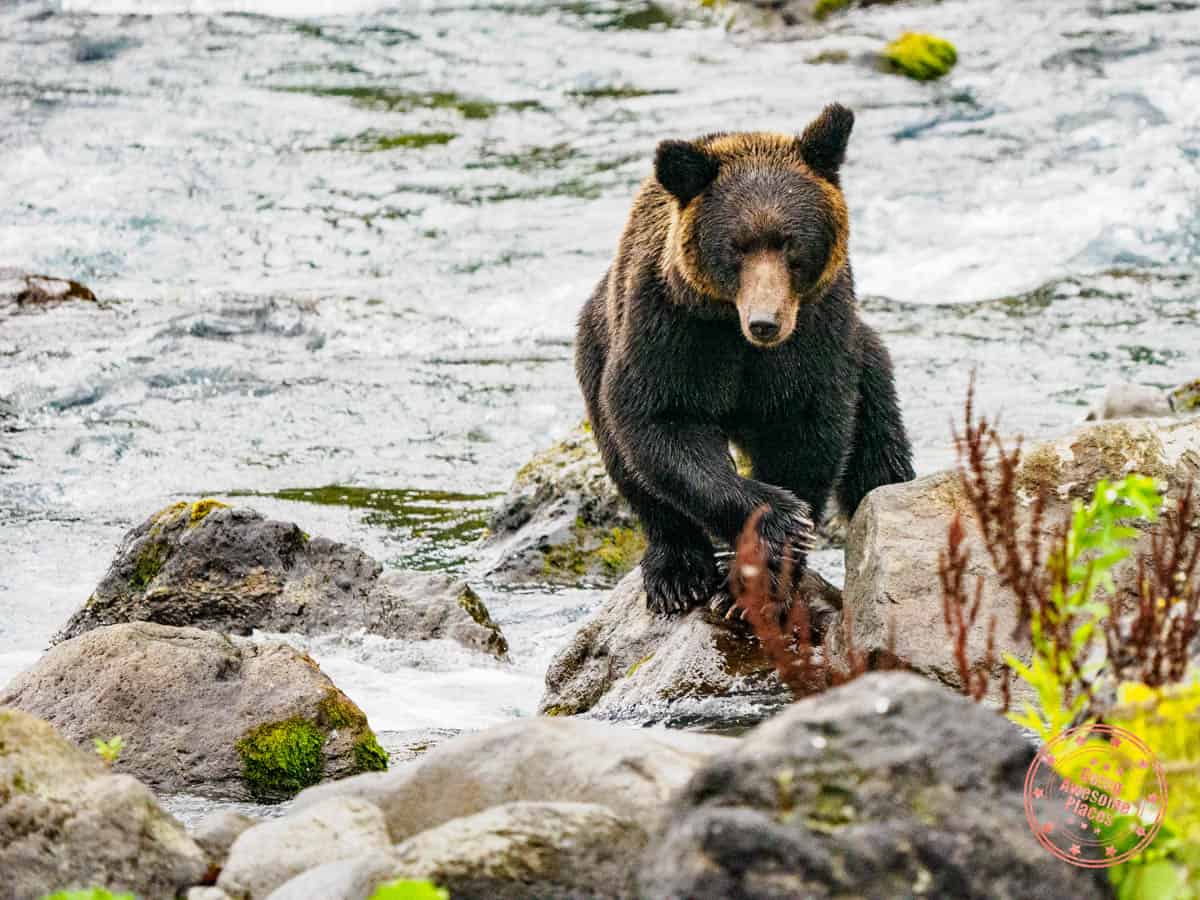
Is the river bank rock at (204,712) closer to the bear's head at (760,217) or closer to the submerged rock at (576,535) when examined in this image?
the bear's head at (760,217)

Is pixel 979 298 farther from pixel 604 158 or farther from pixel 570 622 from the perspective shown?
pixel 570 622

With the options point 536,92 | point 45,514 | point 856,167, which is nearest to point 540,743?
point 45,514

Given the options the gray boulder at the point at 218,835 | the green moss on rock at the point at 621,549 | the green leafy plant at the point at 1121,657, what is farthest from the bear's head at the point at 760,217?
the green moss on rock at the point at 621,549

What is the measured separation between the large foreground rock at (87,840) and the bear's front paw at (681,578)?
11.3ft

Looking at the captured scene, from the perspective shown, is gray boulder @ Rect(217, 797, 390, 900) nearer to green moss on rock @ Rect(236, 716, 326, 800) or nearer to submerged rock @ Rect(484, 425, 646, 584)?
green moss on rock @ Rect(236, 716, 326, 800)

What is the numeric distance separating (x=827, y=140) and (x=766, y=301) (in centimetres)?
89

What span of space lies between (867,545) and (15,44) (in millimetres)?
22746

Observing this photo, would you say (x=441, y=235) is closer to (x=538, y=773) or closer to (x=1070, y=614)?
(x=538, y=773)

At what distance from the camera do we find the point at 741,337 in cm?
668

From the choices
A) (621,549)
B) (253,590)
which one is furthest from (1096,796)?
(621,549)

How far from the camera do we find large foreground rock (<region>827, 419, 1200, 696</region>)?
586 cm

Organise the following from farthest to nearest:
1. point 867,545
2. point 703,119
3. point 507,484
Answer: point 703,119 < point 507,484 < point 867,545

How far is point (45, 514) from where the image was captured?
11477mm

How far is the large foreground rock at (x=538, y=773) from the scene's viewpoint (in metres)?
3.75
